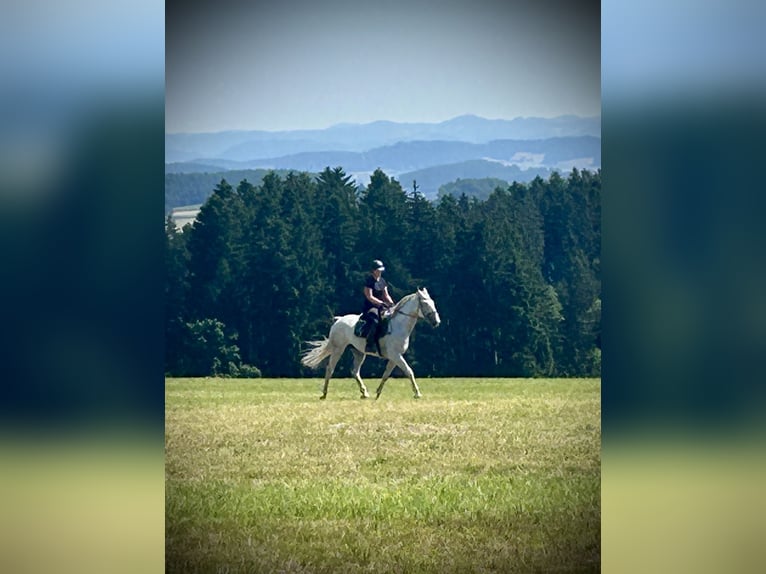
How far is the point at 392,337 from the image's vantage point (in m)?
10.2

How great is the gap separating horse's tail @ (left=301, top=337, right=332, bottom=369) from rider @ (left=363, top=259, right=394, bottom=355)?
0.52m

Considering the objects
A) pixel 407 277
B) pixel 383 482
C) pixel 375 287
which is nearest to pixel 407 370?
pixel 375 287

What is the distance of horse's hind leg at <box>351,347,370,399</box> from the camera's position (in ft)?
32.9

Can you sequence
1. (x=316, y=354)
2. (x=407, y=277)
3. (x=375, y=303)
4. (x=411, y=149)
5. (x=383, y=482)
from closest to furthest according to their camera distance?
(x=383, y=482)
(x=411, y=149)
(x=375, y=303)
(x=316, y=354)
(x=407, y=277)

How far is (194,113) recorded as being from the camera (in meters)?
8.88

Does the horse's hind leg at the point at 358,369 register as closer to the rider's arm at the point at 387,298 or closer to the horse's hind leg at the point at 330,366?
the horse's hind leg at the point at 330,366

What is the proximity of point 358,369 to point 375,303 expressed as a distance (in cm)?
60

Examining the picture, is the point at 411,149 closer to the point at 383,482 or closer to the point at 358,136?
the point at 358,136

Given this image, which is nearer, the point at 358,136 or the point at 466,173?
the point at 358,136

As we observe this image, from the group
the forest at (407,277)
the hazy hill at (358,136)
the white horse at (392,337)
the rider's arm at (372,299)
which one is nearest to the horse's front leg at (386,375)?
the white horse at (392,337)

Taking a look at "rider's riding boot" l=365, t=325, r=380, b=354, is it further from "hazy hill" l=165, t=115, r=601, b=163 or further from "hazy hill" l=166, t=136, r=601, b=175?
"hazy hill" l=165, t=115, r=601, b=163

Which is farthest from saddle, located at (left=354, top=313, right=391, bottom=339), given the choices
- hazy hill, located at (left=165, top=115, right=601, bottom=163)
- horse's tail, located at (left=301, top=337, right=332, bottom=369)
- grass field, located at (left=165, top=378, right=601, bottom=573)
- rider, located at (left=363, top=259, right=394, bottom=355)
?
hazy hill, located at (left=165, top=115, right=601, bottom=163)
